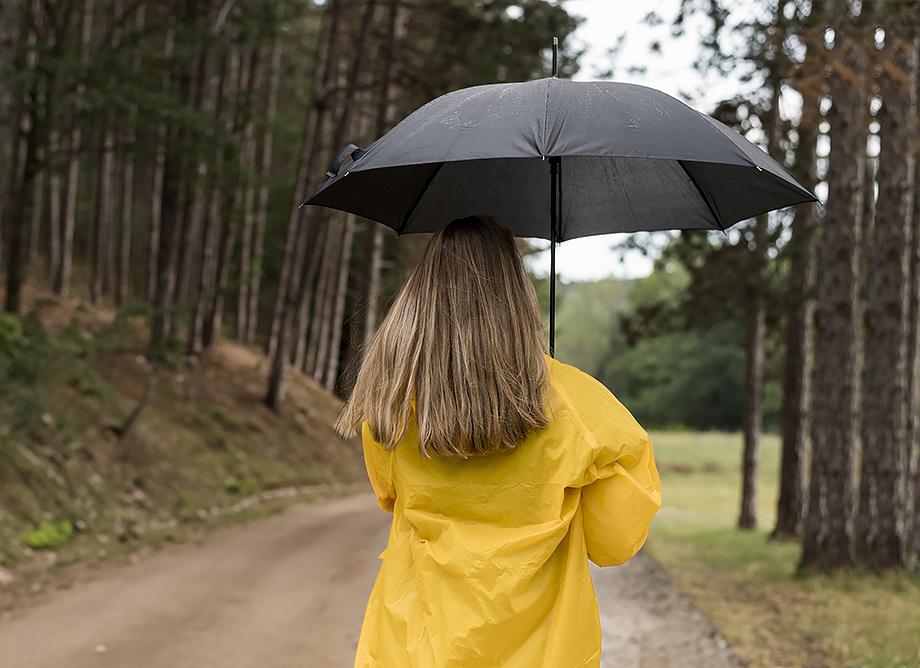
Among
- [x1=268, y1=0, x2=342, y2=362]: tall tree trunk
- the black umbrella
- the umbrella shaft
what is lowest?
the umbrella shaft

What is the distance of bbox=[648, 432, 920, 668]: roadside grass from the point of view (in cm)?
579

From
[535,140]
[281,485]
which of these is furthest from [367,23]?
[535,140]

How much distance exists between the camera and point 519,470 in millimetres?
2055

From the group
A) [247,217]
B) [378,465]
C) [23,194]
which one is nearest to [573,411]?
[378,465]

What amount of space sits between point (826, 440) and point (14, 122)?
17260 millimetres

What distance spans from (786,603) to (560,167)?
19.8 ft

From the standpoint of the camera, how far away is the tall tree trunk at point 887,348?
8484 millimetres

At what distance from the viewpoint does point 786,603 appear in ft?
24.7

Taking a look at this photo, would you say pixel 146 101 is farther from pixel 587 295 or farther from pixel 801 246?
pixel 587 295

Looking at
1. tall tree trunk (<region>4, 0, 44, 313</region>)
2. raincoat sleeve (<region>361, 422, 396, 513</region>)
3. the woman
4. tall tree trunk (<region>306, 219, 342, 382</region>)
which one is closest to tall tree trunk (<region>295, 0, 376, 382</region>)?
tall tree trunk (<region>306, 219, 342, 382</region>)

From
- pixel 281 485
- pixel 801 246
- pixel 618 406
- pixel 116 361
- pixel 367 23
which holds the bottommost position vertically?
pixel 281 485

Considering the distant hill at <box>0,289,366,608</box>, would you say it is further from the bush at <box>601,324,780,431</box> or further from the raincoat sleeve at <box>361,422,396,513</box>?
the bush at <box>601,324,780,431</box>

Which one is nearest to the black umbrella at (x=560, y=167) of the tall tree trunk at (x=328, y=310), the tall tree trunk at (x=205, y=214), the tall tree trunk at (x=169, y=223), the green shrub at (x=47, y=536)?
the green shrub at (x=47, y=536)

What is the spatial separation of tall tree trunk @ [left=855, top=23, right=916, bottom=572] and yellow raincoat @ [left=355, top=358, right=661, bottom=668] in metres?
7.57
